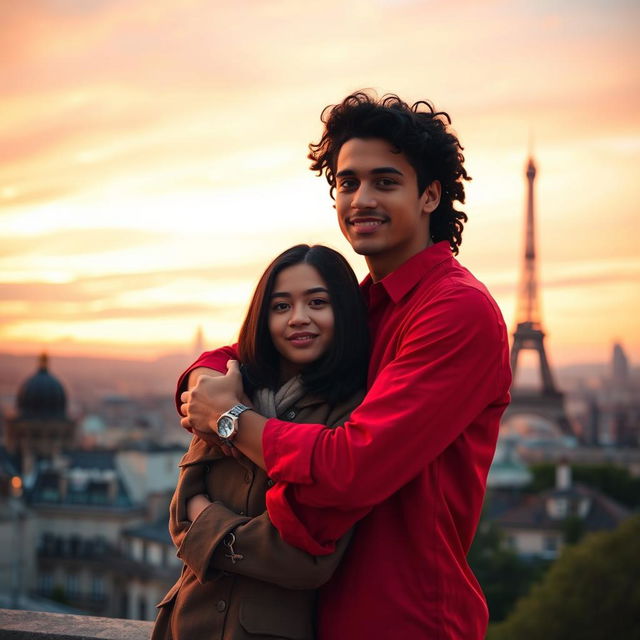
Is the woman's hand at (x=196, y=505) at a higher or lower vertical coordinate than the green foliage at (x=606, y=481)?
higher

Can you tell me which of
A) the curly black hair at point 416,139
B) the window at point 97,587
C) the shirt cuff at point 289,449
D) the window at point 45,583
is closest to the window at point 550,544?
the window at point 97,587

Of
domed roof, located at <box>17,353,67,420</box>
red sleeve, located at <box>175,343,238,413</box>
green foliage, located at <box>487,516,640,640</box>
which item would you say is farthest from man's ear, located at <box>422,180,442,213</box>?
domed roof, located at <box>17,353,67,420</box>

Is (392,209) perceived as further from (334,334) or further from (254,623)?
(254,623)

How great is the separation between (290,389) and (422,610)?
0.83m

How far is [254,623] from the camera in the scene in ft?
11.4

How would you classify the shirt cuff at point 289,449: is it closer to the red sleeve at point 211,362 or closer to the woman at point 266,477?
Result: the woman at point 266,477

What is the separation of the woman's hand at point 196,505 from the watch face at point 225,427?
272 mm


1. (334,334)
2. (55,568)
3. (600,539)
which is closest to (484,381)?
(334,334)

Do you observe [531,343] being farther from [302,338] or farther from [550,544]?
[302,338]

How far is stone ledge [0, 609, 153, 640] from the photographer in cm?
477

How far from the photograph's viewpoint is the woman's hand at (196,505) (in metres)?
3.68

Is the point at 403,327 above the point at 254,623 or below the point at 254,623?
above

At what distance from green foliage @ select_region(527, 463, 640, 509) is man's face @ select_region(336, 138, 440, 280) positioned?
5918 centimetres

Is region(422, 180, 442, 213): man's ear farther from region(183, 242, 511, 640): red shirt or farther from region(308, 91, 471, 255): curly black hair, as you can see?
region(183, 242, 511, 640): red shirt
